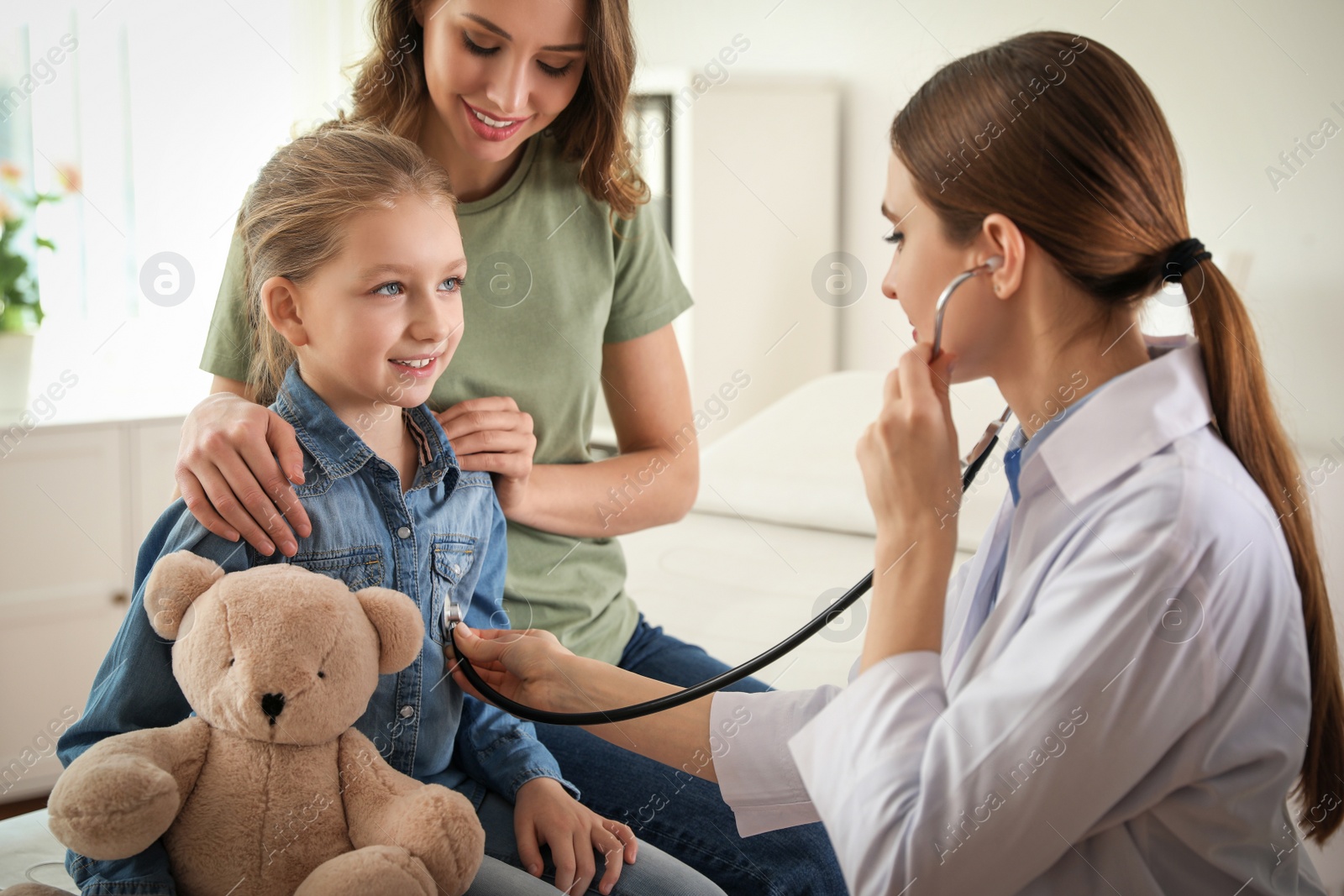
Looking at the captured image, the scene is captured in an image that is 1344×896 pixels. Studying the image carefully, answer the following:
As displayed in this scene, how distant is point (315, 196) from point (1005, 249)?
2.11 ft

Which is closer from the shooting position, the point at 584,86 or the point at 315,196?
the point at 315,196

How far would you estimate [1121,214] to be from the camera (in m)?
0.85

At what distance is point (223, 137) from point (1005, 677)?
2.91 meters

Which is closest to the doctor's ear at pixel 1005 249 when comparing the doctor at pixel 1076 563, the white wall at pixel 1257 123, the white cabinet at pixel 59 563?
the doctor at pixel 1076 563

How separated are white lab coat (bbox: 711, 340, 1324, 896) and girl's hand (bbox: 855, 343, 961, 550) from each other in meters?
0.09

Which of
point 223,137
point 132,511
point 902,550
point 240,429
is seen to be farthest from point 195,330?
point 902,550

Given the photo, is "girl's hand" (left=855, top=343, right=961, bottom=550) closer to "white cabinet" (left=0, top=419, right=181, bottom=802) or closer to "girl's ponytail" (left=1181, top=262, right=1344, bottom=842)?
"girl's ponytail" (left=1181, top=262, right=1344, bottom=842)

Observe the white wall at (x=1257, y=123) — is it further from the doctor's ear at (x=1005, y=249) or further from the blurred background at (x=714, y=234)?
the doctor's ear at (x=1005, y=249)

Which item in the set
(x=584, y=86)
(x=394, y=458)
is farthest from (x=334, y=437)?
(x=584, y=86)

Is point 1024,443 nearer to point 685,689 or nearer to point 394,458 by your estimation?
point 685,689

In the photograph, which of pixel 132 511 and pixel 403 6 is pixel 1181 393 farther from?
pixel 132 511

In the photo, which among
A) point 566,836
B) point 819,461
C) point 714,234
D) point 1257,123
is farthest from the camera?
point 714,234

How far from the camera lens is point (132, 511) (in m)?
2.40

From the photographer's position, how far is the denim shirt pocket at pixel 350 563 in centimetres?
95
